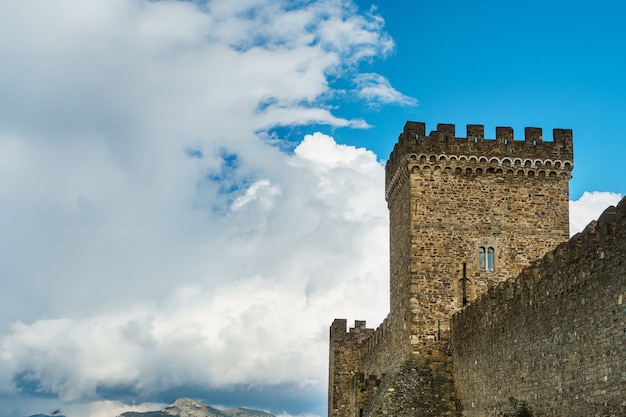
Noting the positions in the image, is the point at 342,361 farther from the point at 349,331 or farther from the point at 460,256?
the point at 460,256

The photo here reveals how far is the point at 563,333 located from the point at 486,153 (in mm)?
13008

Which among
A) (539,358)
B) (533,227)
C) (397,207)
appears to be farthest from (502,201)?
(539,358)

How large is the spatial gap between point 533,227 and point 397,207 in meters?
4.98

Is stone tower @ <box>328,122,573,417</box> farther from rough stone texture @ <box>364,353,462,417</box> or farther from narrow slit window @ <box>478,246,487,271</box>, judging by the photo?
rough stone texture @ <box>364,353,462,417</box>

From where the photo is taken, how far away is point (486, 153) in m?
29.8

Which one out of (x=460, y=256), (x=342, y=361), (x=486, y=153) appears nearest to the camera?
(x=460, y=256)

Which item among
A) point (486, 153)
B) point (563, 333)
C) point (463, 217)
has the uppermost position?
point (486, 153)

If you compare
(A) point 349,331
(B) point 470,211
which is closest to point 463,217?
(B) point 470,211

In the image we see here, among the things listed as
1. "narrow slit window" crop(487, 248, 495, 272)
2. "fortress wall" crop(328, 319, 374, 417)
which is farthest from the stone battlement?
"fortress wall" crop(328, 319, 374, 417)

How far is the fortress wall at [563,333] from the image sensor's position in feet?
50.1

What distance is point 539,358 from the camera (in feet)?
62.0

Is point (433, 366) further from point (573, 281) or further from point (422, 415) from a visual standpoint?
point (573, 281)

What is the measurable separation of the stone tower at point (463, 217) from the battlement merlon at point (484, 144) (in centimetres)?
3

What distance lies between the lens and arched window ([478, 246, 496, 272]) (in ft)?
95.5
